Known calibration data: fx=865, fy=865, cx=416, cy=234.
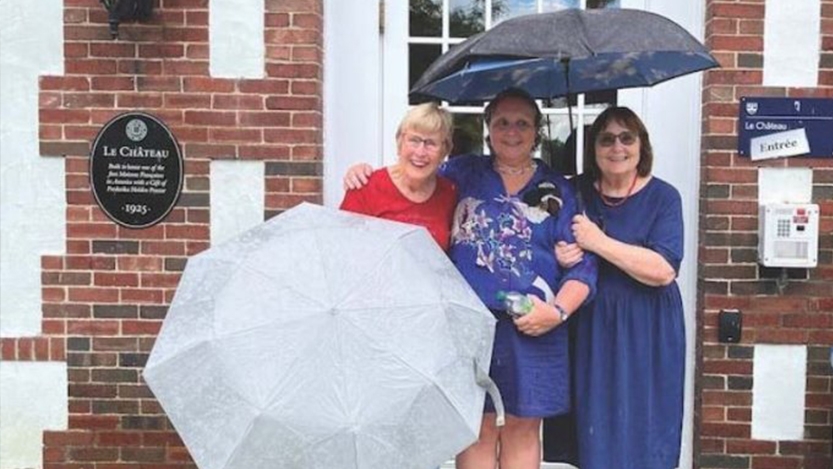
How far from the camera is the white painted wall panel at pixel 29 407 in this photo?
12.4 ft

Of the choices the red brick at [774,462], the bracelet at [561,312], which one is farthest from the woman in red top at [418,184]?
the red brick at [774,462]

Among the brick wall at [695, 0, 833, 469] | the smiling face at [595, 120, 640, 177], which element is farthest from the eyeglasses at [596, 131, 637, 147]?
the brick wall at [695, 0, 833, 469]

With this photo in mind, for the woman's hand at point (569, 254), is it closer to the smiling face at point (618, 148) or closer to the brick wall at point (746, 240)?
the smiling face at point (618, 148)

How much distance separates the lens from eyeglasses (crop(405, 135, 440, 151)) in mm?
2705

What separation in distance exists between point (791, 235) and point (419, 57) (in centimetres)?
182

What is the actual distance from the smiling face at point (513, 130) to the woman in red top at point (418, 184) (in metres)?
0.15

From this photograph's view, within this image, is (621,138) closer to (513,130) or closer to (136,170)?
(513,130)

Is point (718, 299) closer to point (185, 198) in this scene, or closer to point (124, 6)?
point (185, 198)

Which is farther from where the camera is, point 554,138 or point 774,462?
point 554,138

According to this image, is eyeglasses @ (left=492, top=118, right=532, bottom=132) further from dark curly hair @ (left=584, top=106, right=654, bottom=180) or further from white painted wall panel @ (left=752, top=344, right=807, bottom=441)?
white painted wall panel @ (left=752, top=344, right=807, bottom=441)

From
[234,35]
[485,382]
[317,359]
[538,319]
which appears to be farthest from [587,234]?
[234,35]

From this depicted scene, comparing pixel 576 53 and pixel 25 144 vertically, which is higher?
pixel 576 53

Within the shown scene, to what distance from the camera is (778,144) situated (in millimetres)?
3725

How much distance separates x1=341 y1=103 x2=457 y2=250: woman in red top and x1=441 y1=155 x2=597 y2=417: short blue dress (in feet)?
0.32
